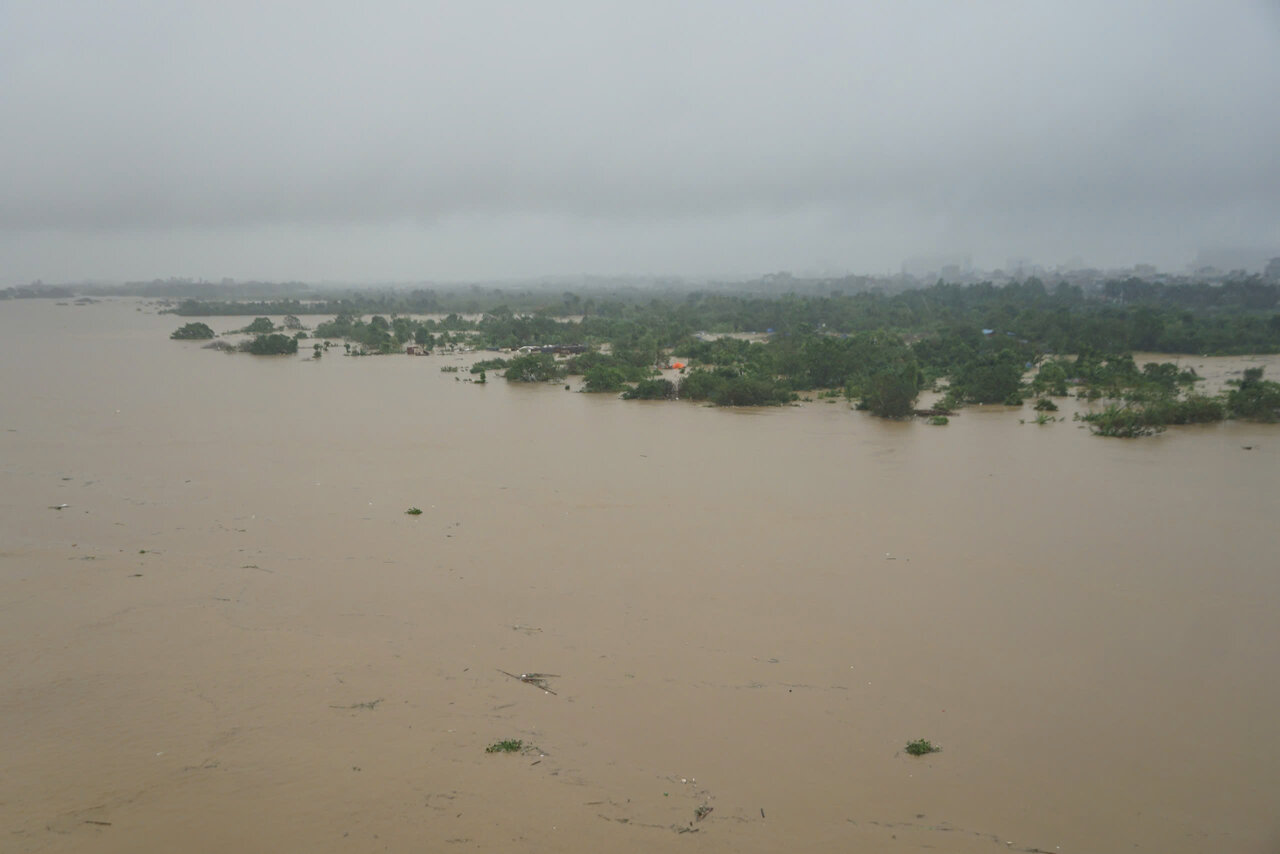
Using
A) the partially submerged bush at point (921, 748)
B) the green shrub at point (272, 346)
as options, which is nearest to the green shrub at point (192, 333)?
the green shrub at point (272, 346)

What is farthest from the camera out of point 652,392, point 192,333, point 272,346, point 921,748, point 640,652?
point 192,333

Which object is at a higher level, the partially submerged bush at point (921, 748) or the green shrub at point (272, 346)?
the green shrub at point (272, 346)

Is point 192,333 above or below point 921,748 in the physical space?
above

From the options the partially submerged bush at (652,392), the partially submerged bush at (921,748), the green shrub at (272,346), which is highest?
the green shrub at (272,346)

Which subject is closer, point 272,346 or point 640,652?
point 640,652

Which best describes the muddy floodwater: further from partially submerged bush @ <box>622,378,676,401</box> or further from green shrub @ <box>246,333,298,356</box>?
green shrub @ <box>246,333,298,356</box>

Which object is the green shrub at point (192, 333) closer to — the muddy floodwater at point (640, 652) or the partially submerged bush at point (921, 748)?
the muddy floodwater at point (640, 652)

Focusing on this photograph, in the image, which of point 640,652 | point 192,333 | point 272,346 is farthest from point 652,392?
point 192,333

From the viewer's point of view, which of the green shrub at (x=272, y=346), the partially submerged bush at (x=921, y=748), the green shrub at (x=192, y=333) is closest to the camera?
the partially submerged bush at (x=921, y=748)

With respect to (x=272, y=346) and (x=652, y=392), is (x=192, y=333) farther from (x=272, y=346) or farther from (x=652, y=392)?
(x=652, y=392)

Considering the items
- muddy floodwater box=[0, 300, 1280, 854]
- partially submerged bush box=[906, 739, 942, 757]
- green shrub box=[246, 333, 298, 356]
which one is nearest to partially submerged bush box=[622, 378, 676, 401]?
muddy floodwater box=[0, 300, 1280, 854]
